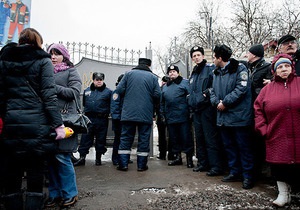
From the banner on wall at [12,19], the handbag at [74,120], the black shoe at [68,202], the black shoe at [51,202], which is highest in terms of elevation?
the banner on wall at [12,19]

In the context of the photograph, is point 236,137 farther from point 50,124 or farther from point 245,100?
point 50,124

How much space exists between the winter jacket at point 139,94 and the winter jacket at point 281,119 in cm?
200

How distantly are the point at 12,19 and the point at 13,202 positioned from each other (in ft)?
9.35

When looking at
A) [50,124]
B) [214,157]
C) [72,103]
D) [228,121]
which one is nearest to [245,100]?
[228,121]

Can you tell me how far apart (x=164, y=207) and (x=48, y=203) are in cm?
127

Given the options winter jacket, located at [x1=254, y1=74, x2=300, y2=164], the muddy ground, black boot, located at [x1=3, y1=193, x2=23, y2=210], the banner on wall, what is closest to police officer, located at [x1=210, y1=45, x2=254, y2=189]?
the muddy ground

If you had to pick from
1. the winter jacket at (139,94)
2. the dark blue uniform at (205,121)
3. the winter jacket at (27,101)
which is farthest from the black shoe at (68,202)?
the dark blue uniform at (205,121)

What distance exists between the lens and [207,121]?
13.4ft

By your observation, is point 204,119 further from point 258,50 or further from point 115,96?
point 115,96

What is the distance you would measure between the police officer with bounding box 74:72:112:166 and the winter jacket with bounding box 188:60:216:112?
5.84 feet

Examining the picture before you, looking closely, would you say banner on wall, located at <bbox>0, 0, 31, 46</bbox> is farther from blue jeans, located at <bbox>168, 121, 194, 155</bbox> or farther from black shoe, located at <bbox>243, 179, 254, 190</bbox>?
black shoe, located at <bbox>243, 179, 254, 190</bbox>

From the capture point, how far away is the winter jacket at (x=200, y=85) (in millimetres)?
4145

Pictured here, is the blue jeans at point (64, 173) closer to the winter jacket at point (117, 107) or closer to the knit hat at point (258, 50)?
the winter jacket at point (117, 107)

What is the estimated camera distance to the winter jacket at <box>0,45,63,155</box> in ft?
7.32
